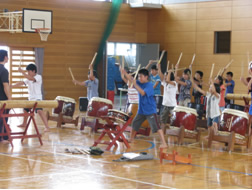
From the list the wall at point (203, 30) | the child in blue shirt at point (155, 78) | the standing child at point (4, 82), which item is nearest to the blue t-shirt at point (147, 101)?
the standing child at point (4, 82)

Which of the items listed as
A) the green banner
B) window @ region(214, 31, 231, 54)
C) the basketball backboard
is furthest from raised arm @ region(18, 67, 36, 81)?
window @ region(214, 31, 231, 54)

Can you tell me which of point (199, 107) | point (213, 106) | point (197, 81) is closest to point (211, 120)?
point (213, 106)

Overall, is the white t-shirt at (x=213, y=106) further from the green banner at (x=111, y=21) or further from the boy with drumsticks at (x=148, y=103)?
the green banner at (x=111, y=21)

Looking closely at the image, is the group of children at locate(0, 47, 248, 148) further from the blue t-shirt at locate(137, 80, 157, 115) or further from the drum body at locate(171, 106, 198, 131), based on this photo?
the drum body at locate(171, 106, 198, 131)

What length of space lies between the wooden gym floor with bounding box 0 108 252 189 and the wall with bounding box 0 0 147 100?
9655mm

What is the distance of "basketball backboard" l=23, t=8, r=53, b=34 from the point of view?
15.3 meters

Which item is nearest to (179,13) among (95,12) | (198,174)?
(95,12)

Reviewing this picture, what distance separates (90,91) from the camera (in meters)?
11.6

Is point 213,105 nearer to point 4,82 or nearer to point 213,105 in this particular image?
point 213,105

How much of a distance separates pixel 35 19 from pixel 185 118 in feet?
26.0

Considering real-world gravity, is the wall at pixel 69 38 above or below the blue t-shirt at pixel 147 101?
above

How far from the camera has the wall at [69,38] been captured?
59.9 feet

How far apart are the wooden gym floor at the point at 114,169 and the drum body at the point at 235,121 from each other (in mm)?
390

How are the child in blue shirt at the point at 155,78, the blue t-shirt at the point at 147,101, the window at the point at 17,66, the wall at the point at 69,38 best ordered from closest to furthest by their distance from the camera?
the blue t-shirt at the point at 147,101 → the child in blue shirt at the point at 155,78 → the window at the point at 17,66 → the wall at the point at 69,38
